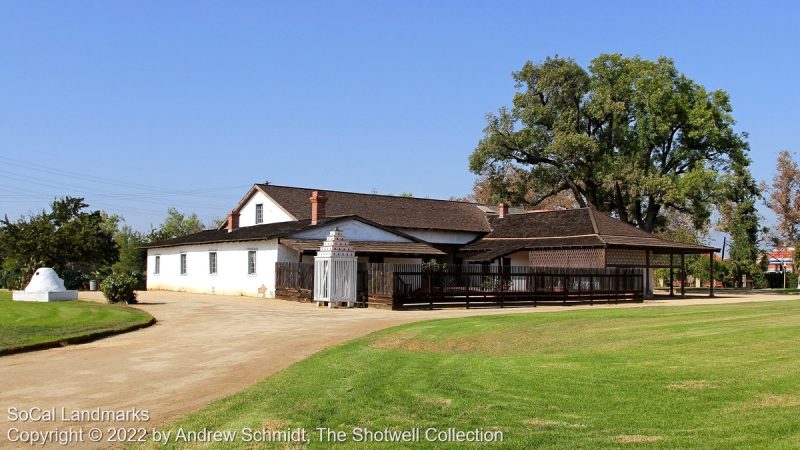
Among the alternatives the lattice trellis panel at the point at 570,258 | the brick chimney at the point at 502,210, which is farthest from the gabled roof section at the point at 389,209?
the lattice trellis panel at the point at 570,258

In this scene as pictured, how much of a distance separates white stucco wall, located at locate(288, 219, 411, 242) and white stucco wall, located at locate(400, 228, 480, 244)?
6792 millimetres

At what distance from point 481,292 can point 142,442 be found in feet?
79.3

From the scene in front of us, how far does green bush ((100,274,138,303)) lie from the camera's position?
89.2 ft

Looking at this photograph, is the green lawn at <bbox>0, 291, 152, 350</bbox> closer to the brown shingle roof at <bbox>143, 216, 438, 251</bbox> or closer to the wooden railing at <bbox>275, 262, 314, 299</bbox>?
the wooden railing at <bbox>275, 262, 314, 299</bbox>

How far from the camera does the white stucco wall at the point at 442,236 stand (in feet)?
153

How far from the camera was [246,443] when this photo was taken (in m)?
6.33

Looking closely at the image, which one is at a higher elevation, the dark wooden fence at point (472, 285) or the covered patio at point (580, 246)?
the covered patio at point (580, 246)

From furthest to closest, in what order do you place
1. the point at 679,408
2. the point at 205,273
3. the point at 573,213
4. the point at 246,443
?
1. the point at 573,213
2. the point at 205,273
3. the point at 679,408
4. the point at 246,443

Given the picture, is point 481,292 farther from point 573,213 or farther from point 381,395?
point 381,395

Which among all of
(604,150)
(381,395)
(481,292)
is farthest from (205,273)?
(381,395)

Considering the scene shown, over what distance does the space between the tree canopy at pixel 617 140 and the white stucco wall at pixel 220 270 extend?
2422 centimetres

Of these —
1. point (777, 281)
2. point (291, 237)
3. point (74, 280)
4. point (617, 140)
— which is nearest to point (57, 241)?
point (74, 280)

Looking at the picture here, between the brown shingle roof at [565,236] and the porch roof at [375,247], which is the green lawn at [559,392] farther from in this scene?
the brown shingle roof at [565,236]

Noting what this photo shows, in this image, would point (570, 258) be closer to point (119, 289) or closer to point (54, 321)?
point (119, 289)
